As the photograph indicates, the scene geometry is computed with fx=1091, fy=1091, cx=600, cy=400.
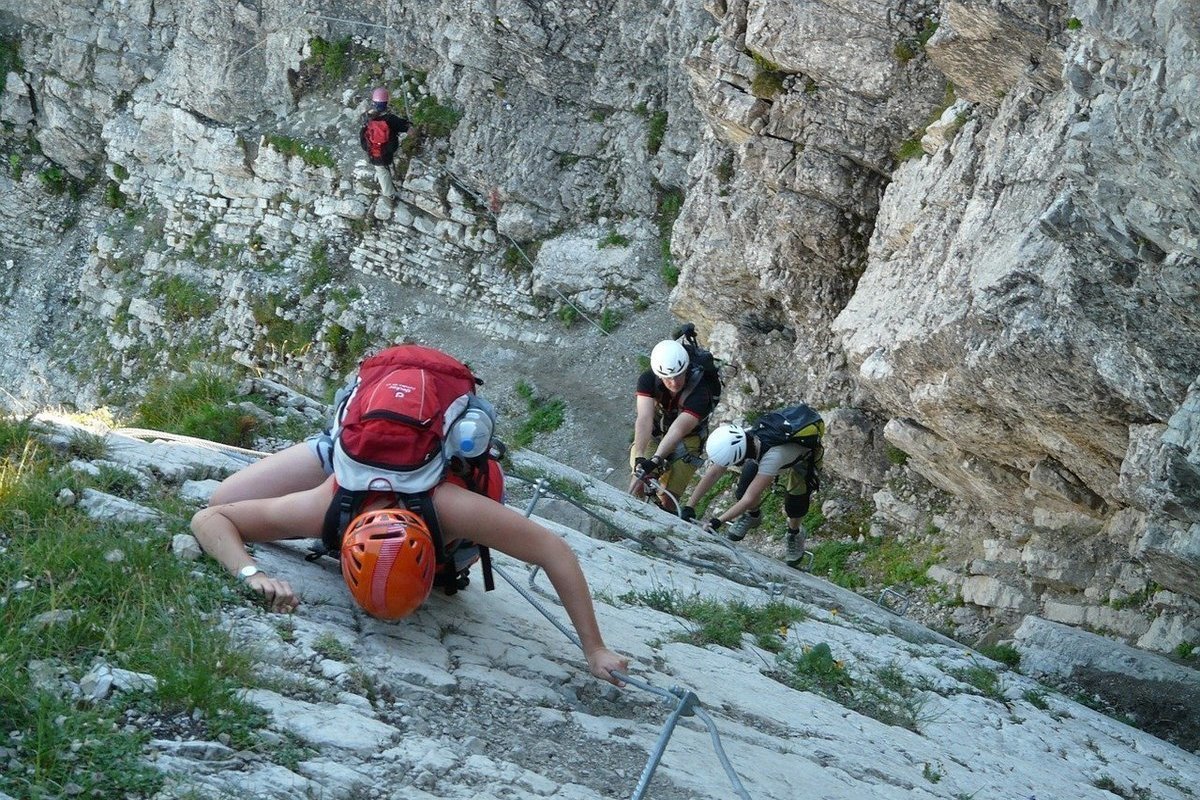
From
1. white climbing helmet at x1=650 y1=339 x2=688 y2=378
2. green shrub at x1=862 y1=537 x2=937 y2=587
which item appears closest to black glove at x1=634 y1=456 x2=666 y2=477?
white climbing helmet at x1=650 y1=339 x2=688 y2=378

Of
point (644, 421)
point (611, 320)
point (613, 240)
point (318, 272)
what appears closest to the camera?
point (644, 421)

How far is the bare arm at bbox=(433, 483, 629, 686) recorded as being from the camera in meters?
4.23

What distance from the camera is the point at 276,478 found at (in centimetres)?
477

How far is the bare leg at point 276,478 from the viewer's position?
4.71 metres

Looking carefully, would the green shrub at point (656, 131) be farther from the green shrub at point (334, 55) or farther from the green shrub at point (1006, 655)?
the green shrub at point (1006, 655)

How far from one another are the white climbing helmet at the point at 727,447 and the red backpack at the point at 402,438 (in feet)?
17.8

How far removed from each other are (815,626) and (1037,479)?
4.50 m

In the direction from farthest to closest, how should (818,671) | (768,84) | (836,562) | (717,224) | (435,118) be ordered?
(435,118)
(717,224)
(768,84)
(836,562)
(818,671)

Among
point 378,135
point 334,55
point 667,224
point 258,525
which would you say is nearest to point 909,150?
point 667,224

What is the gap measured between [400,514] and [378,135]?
1766cm

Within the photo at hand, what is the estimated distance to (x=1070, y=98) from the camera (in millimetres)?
9016

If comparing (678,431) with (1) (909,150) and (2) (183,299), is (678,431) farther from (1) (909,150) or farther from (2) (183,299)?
(2) (183,299)

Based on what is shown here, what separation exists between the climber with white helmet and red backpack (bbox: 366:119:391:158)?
11823 mm

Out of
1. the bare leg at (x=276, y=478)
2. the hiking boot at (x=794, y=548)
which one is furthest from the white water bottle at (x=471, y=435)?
the hiking boot at (x=794, y=548)
